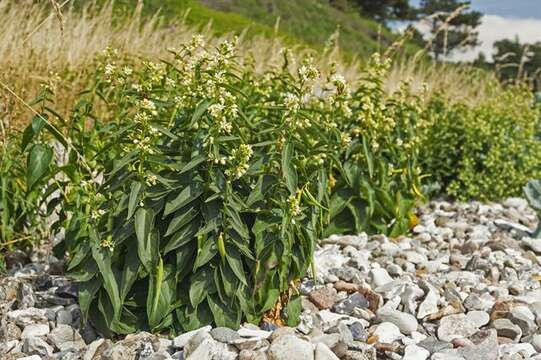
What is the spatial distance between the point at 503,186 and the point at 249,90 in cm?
236

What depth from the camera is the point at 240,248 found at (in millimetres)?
2523

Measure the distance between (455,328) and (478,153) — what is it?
296 cm

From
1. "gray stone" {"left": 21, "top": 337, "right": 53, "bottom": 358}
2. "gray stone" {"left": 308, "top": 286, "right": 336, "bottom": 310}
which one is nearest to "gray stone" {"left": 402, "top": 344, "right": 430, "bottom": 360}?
"gray stone" {"left": 308, "top": 286, "right": 336, "bottom": 310}

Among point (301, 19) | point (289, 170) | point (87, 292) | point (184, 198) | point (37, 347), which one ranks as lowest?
point (37, 347)

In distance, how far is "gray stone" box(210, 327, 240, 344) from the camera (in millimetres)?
2500

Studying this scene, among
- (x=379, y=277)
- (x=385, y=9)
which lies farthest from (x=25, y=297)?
(x=385, y=9)

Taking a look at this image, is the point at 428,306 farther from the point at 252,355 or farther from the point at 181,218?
the point at 181,218

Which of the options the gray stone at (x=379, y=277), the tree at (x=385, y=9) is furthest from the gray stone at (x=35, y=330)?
the tree at (x=385, y=9)

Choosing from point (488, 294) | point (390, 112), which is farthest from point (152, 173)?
point (390, 112)

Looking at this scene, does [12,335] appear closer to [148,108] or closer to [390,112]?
[148,108]

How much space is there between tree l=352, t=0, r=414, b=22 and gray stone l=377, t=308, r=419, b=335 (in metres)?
37.5

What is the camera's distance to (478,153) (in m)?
5.48

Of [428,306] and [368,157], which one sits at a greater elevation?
[368,157]

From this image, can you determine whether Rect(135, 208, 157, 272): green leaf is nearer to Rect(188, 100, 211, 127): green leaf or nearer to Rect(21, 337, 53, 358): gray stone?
Rect(188, 100, 211, 127): green leaf
